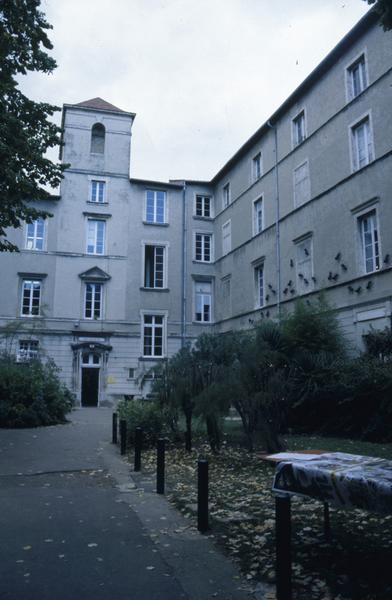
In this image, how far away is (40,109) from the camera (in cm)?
1228

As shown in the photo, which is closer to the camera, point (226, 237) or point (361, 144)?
point (361, 144)

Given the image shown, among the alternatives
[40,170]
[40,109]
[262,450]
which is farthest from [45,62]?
[262,450]

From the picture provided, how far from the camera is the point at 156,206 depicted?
33.3m

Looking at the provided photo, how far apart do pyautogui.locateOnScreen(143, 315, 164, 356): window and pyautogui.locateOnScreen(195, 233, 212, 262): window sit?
4.92 meters

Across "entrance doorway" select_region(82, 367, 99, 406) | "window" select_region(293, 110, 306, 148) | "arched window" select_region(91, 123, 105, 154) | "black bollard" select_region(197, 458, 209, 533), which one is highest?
"arched window" select_region(91, 123, 105, 154)

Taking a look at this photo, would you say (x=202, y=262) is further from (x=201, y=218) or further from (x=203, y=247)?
(x=201, y=218)

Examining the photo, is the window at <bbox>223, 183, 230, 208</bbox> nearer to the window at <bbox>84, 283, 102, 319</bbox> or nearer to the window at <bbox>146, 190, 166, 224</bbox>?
the window at <bbox>146, 190, 166, 224</bbox>

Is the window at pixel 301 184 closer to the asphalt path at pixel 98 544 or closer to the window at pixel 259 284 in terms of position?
the window at pixel 259 284

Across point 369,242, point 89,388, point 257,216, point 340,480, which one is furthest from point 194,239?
point 340,480

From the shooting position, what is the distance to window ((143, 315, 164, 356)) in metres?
31.6

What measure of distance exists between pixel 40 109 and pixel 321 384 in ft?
35.4

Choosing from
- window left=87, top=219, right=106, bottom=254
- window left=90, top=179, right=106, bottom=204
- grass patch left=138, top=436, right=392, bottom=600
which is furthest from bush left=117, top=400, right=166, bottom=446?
window left=90, top=179, right=106, bottom=204

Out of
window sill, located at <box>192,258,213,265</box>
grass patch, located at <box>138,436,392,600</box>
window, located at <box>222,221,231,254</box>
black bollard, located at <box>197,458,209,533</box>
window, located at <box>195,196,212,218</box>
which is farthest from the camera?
window, located at <box>195,196,212,218</box>

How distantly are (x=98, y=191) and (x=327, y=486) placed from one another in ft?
99.4
